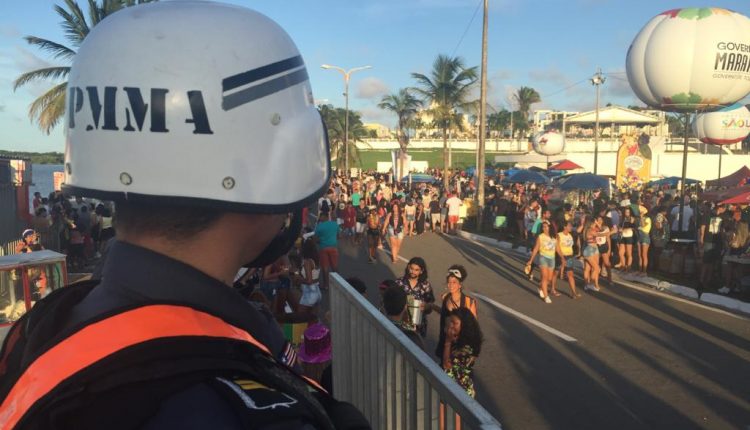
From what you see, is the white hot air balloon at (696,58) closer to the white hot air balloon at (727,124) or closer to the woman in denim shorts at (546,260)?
the woman in denim shorts at (546,260)

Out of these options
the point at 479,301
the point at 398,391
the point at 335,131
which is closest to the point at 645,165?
the point at 479,301

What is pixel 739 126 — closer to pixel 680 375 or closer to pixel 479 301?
pixel 479 301

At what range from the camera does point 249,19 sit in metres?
1.31

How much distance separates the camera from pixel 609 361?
725cm

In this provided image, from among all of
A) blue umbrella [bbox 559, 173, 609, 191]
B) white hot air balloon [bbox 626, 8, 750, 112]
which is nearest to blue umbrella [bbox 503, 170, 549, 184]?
blue umbrella [bbox 559, 173, 609, 191]

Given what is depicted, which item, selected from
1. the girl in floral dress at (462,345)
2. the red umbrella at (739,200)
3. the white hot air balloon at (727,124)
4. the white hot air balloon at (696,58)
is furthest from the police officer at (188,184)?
the white hot air balloon at (727,124)

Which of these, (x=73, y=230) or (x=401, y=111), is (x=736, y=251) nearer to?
(x=73, y=230)

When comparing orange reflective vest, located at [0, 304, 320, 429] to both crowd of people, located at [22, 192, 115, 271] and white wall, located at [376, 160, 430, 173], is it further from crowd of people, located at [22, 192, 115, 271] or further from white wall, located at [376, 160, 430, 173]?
white wall, located at [376, 160, 430, 173]

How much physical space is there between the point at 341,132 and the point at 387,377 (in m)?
57.7

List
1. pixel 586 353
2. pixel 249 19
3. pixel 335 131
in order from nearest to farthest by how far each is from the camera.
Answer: pixel 249 19, pixel 586 353, pixel 335 131

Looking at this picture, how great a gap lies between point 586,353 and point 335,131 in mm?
52473

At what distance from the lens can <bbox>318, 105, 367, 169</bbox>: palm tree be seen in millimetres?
58656

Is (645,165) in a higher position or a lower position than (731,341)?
higher

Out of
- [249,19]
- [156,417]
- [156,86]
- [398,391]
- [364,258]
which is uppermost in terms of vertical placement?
[249,19]
